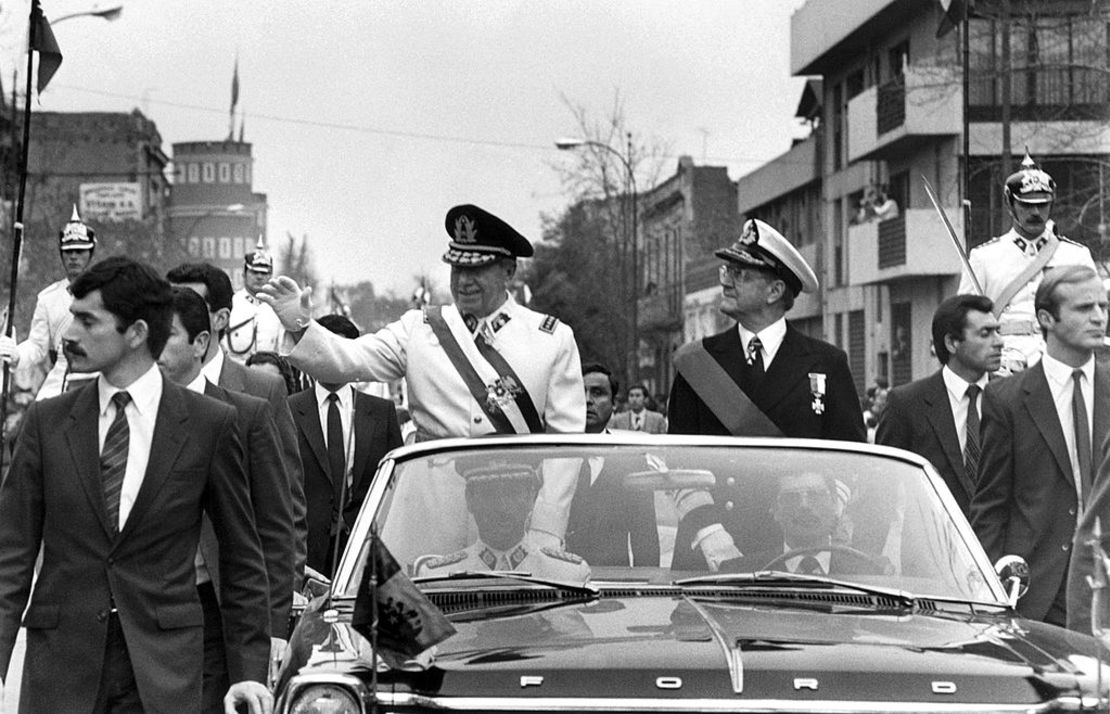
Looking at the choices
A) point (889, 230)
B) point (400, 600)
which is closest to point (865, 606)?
point (400, 600)

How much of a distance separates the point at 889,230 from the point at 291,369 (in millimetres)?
37101

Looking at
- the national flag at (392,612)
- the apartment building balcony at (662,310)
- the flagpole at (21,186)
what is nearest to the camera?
the national flag at (392,612)

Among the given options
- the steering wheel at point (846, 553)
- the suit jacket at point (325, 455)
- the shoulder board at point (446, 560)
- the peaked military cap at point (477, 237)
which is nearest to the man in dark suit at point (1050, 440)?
the peaked military cap at point (477, 237)

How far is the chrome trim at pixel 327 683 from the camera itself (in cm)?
520

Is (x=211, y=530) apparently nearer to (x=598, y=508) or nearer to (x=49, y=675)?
(x=49, y=675)

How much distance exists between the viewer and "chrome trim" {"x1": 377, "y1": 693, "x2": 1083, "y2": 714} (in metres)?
5.09

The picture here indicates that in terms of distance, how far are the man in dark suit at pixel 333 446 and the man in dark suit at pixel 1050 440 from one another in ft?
13.6

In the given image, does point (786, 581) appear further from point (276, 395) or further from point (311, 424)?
point (311, 424)

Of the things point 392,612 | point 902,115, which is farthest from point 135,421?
point 902,115

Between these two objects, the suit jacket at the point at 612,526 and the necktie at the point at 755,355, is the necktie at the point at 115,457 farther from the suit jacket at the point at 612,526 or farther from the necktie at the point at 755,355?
the necktie at the point at 755,355

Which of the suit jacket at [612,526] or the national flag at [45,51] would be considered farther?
the national flag at [45,51]

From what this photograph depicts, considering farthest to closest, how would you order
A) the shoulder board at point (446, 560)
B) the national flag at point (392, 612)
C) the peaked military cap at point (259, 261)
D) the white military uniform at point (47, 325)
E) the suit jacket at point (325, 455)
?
the peaked military cap at point (259, 261), the white military uniform at point (47, 325), the suit jacket at point (325, 455), the shoulder board at point (446, 560), the national flag at point (392, 612)

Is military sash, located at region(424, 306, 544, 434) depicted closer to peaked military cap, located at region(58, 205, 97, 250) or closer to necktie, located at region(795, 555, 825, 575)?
necktie, located at region(795, 555, 825, 575)

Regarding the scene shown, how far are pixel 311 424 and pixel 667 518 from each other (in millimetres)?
6042
